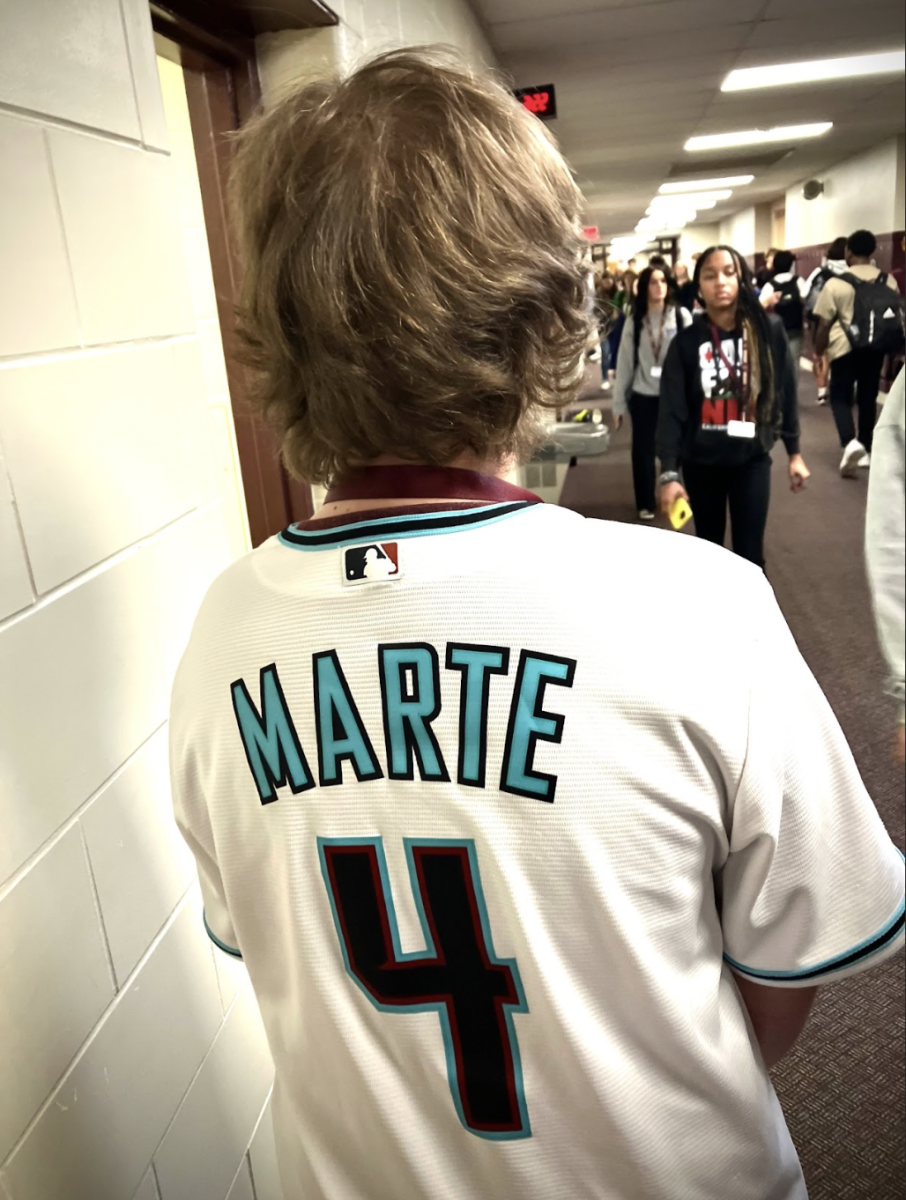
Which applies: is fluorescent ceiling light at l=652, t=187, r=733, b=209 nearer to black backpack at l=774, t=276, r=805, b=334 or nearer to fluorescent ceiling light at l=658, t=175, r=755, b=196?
fluorescent ceiling light at l=658, t=175, r=755, b=196

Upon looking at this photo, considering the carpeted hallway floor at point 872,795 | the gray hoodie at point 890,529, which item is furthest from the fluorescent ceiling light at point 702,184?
the gray hoodie at point 890,529

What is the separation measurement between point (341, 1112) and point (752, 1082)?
34 cm

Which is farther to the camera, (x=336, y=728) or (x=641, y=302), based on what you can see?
(x=641, y=302)

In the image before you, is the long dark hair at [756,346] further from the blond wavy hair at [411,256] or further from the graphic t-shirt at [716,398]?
the blond wavy hair at [411,256]

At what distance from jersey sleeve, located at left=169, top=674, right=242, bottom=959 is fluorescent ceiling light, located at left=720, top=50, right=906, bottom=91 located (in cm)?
615

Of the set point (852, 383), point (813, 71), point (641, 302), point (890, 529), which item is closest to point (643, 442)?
point (641, 302)

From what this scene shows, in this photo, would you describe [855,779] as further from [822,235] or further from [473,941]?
[822,235]

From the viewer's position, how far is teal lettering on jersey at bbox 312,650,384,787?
0.64 metres

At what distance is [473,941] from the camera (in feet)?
2.13

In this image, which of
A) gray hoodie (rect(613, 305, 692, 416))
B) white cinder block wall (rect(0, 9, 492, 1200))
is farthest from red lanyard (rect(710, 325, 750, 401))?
white cinder block wall (rect(0, 9, 492, 1200))

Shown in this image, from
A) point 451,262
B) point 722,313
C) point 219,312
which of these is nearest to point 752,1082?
point 451,262

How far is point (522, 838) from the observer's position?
2.01ft

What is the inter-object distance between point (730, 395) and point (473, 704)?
281 centimetres

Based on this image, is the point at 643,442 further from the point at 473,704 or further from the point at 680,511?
the point at 473,704
